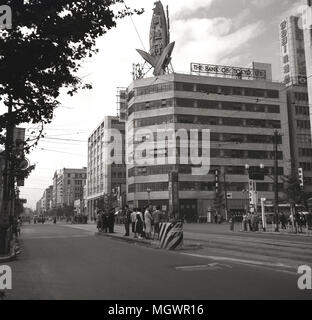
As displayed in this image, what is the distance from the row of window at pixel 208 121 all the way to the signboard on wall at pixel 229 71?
8141mm

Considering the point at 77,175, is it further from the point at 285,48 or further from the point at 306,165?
the point at 306,165

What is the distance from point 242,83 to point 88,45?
7435 centimetres

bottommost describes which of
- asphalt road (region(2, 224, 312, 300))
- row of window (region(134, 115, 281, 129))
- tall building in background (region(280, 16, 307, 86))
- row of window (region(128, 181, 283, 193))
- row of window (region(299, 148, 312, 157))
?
asphalt road (region(2, 224, 312, 300))

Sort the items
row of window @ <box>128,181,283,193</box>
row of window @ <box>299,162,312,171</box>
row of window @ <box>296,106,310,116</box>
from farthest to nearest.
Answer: row of window @ <box>296,106,310,116</box> → row of window @ <box>299,162,312,171</box> → row of window @ <box>128,181,283,193</box>

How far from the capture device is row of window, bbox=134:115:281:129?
247 ft

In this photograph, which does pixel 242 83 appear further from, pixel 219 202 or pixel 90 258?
pixel 90 258

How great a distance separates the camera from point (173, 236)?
55.9 feet

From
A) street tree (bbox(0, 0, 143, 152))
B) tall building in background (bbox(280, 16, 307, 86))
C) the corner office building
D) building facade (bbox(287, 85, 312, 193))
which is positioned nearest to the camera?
street tree (bbox(0, 0, 143, 152))

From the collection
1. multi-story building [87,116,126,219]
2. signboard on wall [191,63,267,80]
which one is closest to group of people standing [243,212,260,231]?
signboard on wall [191,63,267,80]

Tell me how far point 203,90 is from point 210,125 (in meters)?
6.67

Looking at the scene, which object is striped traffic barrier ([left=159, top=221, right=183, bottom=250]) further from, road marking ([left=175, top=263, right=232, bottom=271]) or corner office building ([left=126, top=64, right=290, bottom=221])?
corner office building ([left=126, top=64, right=290, bottom=221])

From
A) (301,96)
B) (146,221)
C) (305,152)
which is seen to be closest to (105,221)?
(146,221)

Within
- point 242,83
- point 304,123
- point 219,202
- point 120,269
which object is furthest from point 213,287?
point 304,123

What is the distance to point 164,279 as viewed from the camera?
930 centimetres
